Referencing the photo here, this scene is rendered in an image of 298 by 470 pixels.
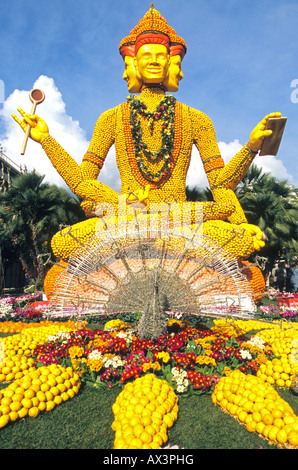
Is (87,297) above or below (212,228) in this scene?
below

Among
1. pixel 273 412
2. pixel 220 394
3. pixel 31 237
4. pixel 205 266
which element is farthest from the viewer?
pixel 31 237

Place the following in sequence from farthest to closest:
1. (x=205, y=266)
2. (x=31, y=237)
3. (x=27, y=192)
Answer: (x=31, y=237), (x=27, y=192), (x=205, y=266)

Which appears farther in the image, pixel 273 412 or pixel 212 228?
pixel 212 228

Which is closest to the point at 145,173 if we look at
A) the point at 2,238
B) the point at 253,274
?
the point at 253,274

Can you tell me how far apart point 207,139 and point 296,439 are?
25.3 ft

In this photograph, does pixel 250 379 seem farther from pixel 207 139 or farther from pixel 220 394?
pixel 207 139

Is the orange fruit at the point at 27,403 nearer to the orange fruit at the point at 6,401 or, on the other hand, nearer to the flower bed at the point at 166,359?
the orange fruit at the point at 6,401

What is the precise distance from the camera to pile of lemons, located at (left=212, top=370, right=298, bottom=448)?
9.21ft

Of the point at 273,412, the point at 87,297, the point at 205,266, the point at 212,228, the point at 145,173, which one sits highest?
the point at 145,173

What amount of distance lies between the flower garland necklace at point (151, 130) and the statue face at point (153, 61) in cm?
66

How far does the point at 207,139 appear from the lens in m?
9.04

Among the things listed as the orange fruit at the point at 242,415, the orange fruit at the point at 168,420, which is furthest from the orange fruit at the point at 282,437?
the orange fruit at the point at 168,420

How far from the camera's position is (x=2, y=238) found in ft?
49.3
